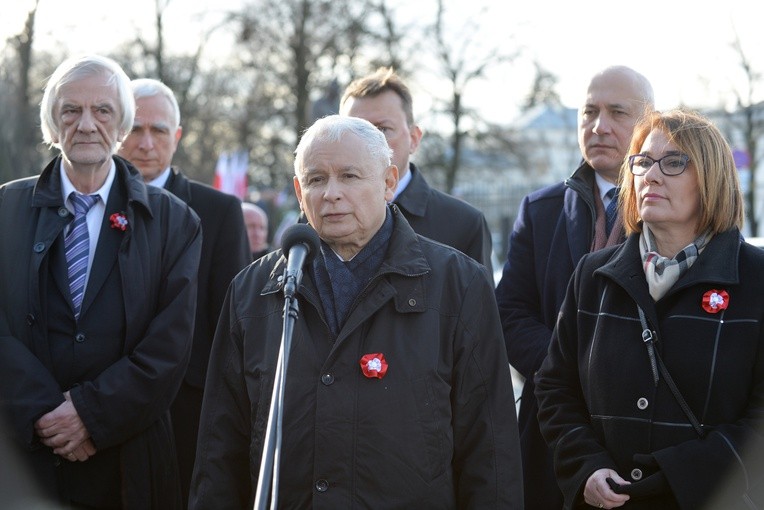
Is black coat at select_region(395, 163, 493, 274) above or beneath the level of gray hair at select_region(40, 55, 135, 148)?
beneath

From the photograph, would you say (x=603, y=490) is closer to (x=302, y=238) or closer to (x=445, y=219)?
(x=302, y=238)

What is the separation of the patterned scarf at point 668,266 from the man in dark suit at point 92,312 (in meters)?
2.04

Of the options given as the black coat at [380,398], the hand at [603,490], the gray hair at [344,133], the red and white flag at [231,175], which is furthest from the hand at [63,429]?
the red and white flag at [231,175]

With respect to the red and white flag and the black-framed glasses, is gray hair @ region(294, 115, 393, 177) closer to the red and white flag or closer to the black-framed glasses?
the black-framed glasses

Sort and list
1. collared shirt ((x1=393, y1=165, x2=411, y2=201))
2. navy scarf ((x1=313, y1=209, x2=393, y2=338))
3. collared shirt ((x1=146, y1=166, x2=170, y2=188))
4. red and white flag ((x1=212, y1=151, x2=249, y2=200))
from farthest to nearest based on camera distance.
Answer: red and white flag ((x1=212, y1=151, x2=249, y2=200))
collared shirt ((x1=146, y1=166, x2=170, y2=188))
collared shirt ((x1=393, y1=165, x2=411, y2=201))
navy scarf ((x1=313, y1=209, x2=393, y2=338))

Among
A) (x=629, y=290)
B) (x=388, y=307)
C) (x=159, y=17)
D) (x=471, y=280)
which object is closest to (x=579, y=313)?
(x=629, y=290)

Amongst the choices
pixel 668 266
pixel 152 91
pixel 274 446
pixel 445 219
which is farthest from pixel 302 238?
pixel 152 91

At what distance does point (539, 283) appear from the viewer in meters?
5.44

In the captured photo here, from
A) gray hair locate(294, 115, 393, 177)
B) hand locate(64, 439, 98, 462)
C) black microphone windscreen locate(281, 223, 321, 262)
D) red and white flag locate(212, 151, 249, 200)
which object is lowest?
hand locate(64, 439, 98, 462)

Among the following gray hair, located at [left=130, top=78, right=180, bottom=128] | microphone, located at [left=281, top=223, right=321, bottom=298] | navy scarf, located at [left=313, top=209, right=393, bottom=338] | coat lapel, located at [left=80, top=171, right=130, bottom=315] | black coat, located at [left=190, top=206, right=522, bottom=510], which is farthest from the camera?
gray hair, located at [left=130, top=78, right=180, bottom=128]

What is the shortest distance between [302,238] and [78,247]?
171 cm

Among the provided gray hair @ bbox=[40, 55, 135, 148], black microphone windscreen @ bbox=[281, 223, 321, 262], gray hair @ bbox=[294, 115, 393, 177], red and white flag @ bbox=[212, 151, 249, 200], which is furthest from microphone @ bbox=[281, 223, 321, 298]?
red and white flag @ bbox=[212, 151, 249, 200]

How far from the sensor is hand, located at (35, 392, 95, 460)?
474 cm

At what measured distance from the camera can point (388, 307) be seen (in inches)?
158
